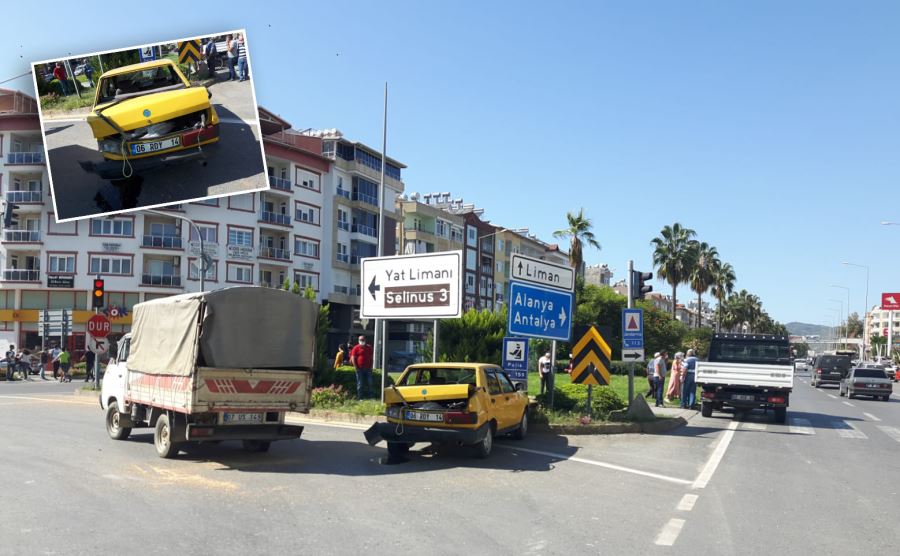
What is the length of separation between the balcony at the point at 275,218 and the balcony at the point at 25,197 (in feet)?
52.7

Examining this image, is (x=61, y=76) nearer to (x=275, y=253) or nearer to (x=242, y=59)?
(x=242, y=59)

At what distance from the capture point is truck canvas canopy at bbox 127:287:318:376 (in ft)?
37.1

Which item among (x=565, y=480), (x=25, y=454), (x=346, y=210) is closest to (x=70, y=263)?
(x=346, y=210)

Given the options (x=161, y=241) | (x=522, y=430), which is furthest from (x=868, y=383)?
(x=161, y=241)

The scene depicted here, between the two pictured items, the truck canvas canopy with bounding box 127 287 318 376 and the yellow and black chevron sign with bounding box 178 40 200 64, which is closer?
the truck canvas canopy with bounding box 127 287 318 376

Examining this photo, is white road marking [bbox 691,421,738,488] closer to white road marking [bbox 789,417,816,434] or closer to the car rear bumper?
white road marking [bbox 789,417,816,434]

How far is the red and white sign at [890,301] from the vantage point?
114 meters

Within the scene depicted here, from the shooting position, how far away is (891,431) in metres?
19.0

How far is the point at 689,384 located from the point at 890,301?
110 m

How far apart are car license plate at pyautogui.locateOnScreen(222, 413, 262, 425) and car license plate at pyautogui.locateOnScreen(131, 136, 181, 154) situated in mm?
5947

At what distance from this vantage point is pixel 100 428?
600 inches

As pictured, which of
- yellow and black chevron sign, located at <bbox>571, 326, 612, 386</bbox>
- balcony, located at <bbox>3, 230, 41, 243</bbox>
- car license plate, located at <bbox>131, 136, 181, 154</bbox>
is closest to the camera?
car license plate, located at <bbox>131, 136, 181, 154</bbox>

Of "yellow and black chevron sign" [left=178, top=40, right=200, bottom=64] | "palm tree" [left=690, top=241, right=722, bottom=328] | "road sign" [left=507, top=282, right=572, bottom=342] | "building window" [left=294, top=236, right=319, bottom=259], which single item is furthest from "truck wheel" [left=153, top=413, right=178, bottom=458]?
"palm tree" [left=690, top=241, right=722, bottom=328]

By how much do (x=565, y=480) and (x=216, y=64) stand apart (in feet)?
34.2
